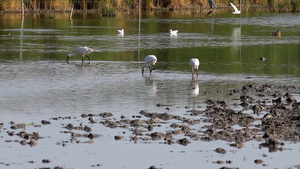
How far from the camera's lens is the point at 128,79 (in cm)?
2155

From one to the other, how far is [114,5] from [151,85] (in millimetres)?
46514

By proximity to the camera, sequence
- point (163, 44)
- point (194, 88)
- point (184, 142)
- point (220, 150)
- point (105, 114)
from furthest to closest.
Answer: point (163, 44) < point (194, 88) < point (105, 114) < point (184, 142) < point (220, 150)

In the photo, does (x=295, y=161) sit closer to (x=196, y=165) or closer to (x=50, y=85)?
(x=196, y=165)

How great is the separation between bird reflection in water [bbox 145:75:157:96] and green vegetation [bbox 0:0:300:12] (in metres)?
38.5

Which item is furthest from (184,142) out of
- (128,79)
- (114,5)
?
(114,5)

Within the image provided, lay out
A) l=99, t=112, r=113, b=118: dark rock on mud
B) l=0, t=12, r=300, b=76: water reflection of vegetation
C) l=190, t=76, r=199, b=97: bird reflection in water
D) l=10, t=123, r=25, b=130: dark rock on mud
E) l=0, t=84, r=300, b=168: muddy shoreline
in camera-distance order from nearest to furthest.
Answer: l=0, t=84, r=300, b=168: muddy shoreline, l=10, t=123, r=25, b=130: dark rock on mud, l=99, t=112, r=113, b=118: dark rock on mud, l=190, t=76, r=199, b=97: bird reflection in water, l=0, t=12, r=300, b=76: water reflection of vegetation

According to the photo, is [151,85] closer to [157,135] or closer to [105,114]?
[105,114]

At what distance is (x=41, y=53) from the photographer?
30.1 metres

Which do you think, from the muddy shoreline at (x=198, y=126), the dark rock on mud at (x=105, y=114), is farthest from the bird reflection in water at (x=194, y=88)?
the dark rock on mud at (x=105, y=114)

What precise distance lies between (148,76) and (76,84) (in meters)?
2.92

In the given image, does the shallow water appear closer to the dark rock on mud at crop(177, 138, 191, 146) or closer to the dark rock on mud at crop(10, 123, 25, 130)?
the dark rock on mud at crop(177, 138, 191, 146)

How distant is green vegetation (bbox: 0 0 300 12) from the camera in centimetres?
6169

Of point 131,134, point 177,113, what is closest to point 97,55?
point 177,113

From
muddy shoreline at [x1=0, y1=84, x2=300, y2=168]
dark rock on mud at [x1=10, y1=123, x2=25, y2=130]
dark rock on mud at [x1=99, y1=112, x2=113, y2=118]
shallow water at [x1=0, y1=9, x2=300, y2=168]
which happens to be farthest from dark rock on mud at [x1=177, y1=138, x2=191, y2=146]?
dark rock on mud at [x1=10, y1=123, x2=25, y2=130]
